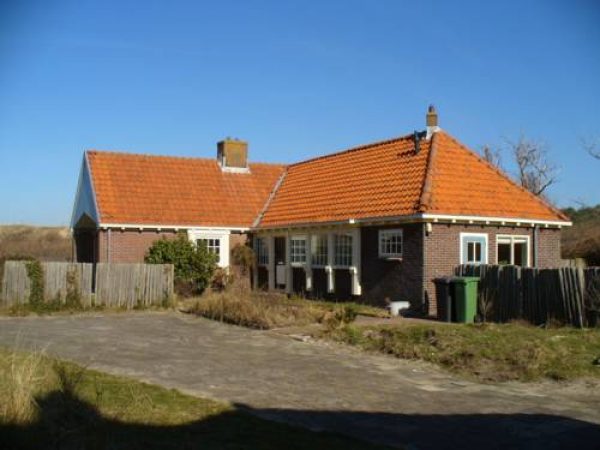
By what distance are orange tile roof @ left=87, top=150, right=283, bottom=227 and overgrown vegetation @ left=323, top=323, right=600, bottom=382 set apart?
558 inches

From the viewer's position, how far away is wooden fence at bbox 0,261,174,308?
74.4 feet

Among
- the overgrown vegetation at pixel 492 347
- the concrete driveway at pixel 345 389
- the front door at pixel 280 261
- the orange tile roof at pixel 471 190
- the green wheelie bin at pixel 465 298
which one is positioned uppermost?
the orange tile roof at pixel 471 190

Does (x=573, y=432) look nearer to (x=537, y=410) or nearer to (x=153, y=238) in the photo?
(x=537, y=410)

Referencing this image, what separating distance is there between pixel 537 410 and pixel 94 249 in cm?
2294

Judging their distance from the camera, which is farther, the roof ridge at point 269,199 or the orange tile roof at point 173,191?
the roof ridge at point 269,199

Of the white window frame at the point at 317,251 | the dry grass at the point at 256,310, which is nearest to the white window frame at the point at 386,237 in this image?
the white window frame at the point at 317,251

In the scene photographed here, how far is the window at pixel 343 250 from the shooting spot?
24328 mm

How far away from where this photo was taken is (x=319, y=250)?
2602 cm

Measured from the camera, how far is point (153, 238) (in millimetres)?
28422

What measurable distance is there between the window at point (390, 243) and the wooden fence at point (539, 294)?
259 cm

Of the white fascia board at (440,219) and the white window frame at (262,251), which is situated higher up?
the white fascia board at (440,219)

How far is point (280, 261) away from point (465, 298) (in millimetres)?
11201

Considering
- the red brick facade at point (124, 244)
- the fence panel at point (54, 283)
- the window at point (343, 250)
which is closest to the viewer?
the fence panel at point (54, 283)

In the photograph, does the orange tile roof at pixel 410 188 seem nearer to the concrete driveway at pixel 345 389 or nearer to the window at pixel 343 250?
the window at pixel 343 250
